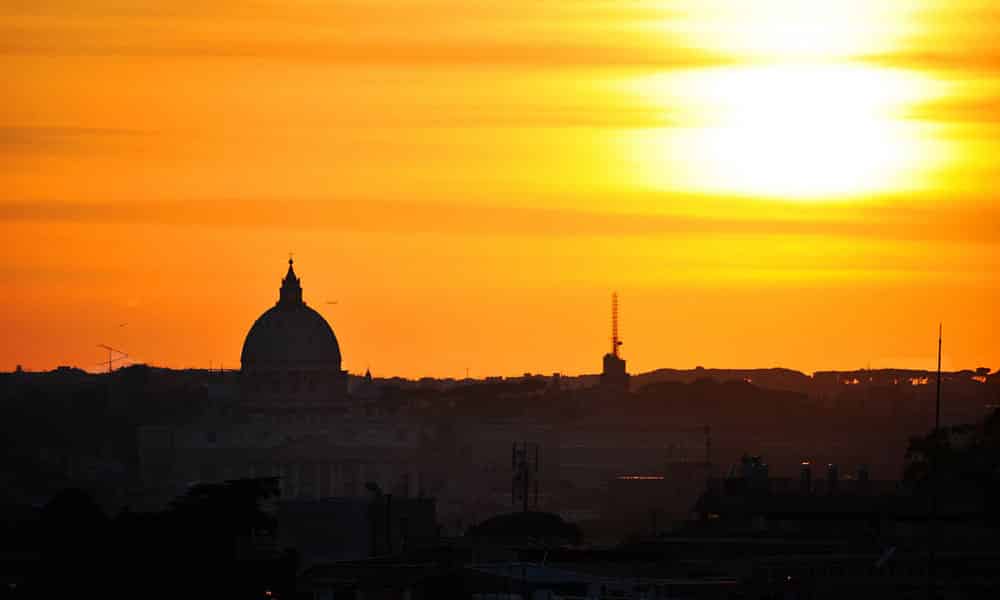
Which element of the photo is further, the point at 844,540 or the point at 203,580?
the point at 844,540

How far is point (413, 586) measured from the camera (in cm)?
7212

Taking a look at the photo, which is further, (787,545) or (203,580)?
(787,545)

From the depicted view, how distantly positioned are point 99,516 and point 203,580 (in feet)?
15.9

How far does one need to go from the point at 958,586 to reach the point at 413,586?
8074mm

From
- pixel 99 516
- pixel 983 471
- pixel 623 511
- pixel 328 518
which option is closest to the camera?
pixel 99 516

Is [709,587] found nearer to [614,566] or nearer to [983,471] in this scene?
[614,566]

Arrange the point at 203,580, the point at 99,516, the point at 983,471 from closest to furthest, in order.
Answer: the point at 203,580
the point at 99,516
the point at 983,471

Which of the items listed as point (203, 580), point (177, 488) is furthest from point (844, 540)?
point (177, 488)

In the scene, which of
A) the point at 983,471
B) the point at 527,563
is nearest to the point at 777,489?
the point at 983,471

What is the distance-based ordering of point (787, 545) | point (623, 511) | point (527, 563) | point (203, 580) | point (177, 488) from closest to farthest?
point (203, 580), point (527, 563), point (787, 545), point (623, 511), point (177, 488)

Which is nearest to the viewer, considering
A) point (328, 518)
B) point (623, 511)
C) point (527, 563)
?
point (527, 563)

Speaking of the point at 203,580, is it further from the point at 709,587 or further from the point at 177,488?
the point at 177,488

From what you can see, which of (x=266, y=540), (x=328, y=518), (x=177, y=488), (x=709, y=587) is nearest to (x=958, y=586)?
(x=709, y=587)

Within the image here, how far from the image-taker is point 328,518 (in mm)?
133000
